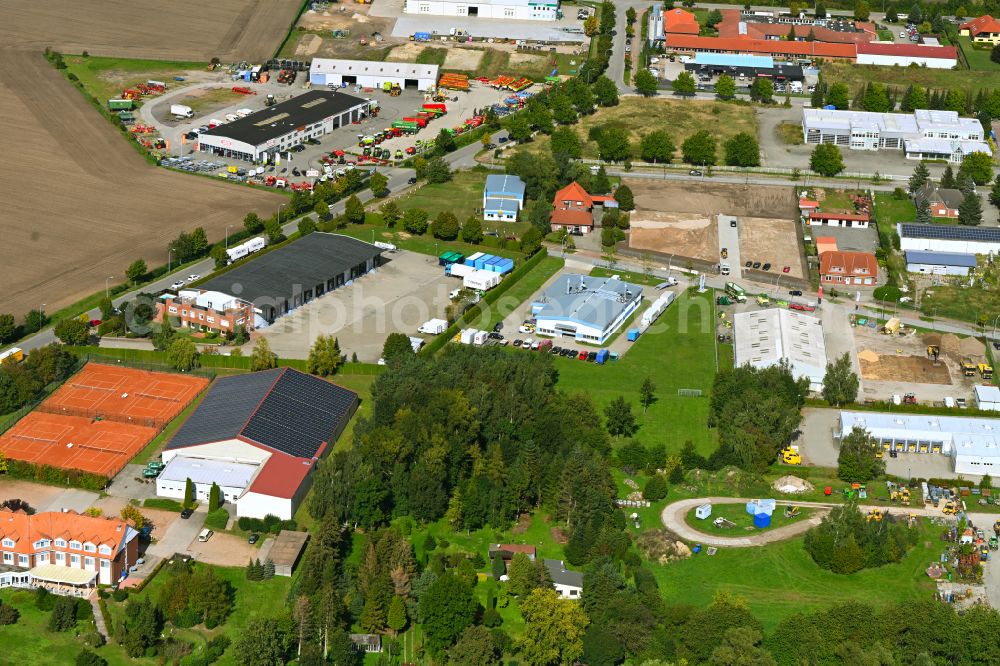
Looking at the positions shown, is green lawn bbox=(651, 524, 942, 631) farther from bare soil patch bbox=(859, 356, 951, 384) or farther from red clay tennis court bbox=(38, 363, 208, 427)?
red clay tennis court bbox=(38, 363, 208, 427)

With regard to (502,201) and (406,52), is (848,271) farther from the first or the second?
(406,52)

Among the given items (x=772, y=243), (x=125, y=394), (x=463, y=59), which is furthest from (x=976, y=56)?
(x=125, y=394)

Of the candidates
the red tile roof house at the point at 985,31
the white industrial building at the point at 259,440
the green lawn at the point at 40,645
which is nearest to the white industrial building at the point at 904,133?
the red tile roof house at the point at 985,31

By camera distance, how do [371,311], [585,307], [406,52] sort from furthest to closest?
1. [406,52]
2. [371,311]
3. [585,307]

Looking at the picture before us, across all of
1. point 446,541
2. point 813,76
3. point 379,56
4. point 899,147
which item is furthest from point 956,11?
point 446,541

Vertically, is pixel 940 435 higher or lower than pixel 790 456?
higher

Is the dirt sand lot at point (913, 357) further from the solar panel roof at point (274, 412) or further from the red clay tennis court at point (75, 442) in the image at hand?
the red clay tennis court at point (75, 442)

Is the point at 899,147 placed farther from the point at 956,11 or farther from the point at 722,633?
the point at 722,633
